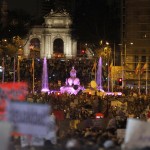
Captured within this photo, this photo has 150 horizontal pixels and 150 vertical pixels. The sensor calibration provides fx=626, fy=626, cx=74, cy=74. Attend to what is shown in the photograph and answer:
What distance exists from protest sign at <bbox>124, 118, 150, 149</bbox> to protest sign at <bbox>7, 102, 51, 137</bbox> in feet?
3.79

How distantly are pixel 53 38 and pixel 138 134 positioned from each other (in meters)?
106

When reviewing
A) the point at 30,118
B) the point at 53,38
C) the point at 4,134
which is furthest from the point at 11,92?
the point at 53,38

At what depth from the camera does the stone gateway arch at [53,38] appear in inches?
4412

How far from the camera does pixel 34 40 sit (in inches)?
4510

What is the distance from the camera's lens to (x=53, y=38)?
4461 inches

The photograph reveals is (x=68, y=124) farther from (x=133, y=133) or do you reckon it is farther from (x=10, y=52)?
(x=10, y=52)

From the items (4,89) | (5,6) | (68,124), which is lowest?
(68,124)

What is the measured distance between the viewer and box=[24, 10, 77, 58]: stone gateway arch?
112062mm

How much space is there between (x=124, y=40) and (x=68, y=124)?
156ft

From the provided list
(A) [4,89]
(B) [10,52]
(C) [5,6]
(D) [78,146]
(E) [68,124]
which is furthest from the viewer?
(C) [5,6]

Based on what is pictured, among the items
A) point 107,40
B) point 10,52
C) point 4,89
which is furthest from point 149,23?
point 4,89

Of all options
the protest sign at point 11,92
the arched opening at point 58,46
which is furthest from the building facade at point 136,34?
the arched opening at point 58,46

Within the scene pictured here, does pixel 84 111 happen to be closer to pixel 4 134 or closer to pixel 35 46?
pixel 4 134

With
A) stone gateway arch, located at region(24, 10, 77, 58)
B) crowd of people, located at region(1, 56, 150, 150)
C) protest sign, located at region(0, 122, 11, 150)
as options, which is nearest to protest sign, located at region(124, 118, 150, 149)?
crowd of people, located at region(1, 56, 150, 150)
